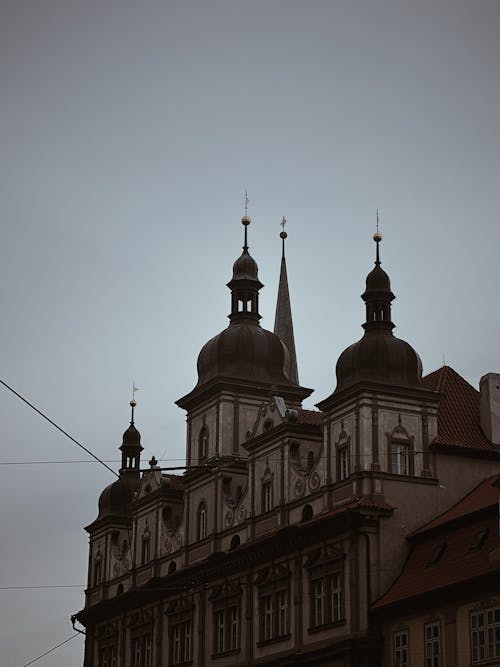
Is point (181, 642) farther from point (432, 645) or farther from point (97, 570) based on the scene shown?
point (432, 645)

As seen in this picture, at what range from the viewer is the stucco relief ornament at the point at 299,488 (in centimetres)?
6222

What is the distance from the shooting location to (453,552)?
2142 inches

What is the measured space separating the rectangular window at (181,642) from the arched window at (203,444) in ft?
27.6

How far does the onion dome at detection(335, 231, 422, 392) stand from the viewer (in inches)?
2376

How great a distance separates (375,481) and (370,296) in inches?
335

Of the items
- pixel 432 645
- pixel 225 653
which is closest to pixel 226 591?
pixel 225 653

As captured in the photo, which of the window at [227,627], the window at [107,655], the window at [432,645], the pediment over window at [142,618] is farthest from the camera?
the window at [107,655]

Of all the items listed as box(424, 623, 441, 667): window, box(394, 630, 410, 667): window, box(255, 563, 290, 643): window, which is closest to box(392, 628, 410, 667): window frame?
box(394, 630, 410, 667): window

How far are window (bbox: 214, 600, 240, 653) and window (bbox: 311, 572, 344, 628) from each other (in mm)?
6232

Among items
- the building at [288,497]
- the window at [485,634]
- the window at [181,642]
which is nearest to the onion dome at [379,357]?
the building at [288,497]

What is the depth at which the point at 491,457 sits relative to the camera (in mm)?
61469

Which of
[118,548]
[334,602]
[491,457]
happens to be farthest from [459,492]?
[118,548]

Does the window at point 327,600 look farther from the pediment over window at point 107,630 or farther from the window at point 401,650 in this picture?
the pediment over window at point 107,630

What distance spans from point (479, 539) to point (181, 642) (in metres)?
21.2
